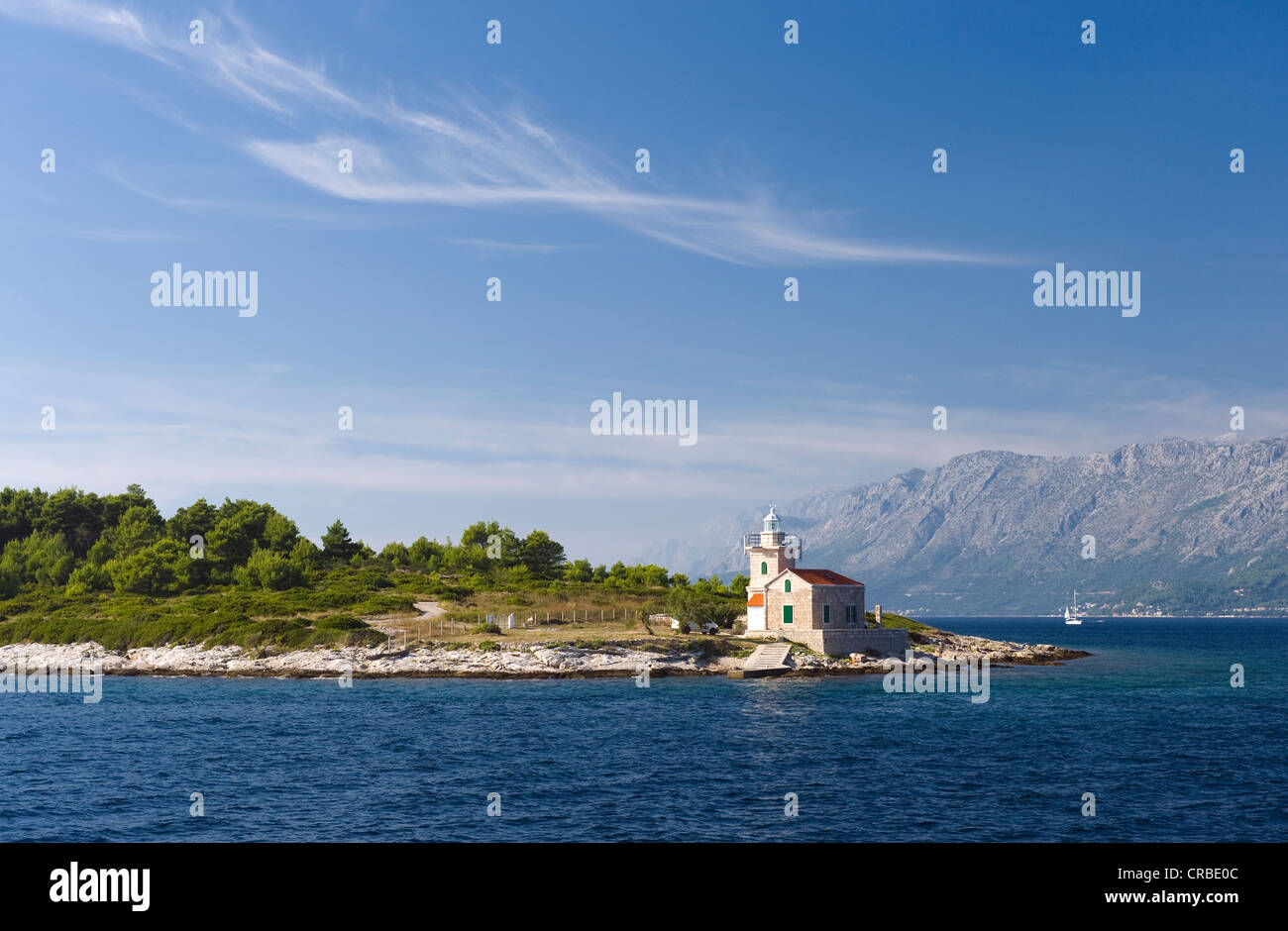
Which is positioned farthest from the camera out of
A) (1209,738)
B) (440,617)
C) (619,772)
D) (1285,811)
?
(440,617)

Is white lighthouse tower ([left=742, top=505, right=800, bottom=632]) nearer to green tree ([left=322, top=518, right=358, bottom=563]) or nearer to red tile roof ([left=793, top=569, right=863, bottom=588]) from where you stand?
red tile roof ([left=793, top=569, right=863, bottom=588])

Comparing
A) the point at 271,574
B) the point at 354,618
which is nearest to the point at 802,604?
the point at 354,618

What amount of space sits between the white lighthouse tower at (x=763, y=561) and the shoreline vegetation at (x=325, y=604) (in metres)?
3.31

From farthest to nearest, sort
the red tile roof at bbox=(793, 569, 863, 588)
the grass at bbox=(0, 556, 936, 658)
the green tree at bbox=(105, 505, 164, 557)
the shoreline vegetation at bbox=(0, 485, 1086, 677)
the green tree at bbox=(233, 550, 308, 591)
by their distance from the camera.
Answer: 1. the green tree at bbox=(105, 505, 164, 557)
2. the green tree at bbox=(233, 550, 308, 591)
3. the grass at bbox=(0, 556, 936, 658)
4. the red tile roof at bbox=(793, 569, 863, 588)
5. the shoreline vegetation at bbox=(0, 485, 1086, 677)

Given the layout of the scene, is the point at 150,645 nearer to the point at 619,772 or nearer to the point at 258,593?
the point at 258,593

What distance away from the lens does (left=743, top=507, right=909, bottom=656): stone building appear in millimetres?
88188

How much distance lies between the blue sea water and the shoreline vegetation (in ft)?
35.8

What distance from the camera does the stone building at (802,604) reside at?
289ft

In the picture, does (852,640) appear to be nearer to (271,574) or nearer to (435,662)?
(435,662)

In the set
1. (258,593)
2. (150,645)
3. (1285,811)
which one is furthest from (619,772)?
(258,593)

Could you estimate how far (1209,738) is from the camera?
53469mm

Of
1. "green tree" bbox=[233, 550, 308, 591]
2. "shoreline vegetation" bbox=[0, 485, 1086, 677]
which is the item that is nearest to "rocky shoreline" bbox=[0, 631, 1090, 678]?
"shoreline vegetation" bbox=[0, 485, 1086, 677]
